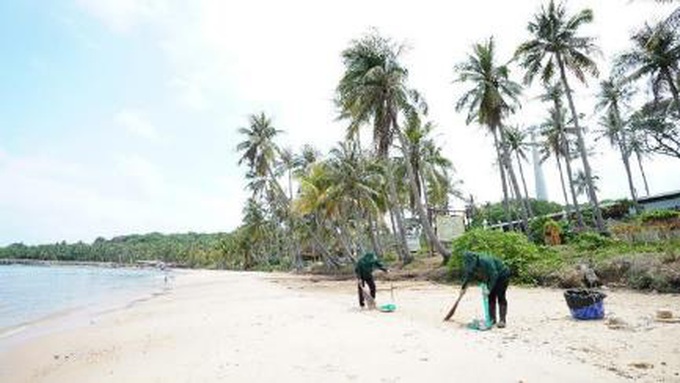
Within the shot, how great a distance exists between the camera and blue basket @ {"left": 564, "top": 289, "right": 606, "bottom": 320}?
1026cm

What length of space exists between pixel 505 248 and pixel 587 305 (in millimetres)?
10602

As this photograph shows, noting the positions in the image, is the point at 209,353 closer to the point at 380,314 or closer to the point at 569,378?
the point at 380,314

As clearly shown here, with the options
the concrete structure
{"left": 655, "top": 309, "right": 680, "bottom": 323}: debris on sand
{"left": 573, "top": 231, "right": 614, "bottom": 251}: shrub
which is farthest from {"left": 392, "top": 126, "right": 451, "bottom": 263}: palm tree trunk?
the concrete structure

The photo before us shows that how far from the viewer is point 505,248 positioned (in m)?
20.8

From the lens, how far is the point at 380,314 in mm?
13109

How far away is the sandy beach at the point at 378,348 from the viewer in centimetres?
692

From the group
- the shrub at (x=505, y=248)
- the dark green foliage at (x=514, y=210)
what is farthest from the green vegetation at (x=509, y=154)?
the dark green foliage at (x=514, y=210)

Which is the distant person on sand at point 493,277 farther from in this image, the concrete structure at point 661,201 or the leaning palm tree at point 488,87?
the concrete structure at point 661,201

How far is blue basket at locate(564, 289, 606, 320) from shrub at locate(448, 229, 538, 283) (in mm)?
8960

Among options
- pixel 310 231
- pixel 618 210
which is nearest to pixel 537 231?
pixel 618 210

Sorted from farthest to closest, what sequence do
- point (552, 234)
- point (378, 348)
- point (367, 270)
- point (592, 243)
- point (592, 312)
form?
point (552, 234) < point (592, 243) < point (367, 270) < point (592, 312) < point (378, 348)

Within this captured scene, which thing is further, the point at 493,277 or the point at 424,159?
the point at 424,159

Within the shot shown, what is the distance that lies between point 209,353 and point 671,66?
32295 mm

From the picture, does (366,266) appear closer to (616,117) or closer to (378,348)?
(378,348)
